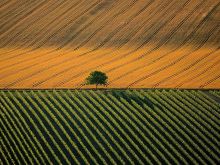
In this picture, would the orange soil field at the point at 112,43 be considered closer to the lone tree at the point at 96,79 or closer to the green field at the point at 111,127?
the lone tree at the point at 96,79

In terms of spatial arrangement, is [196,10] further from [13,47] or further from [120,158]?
[120,158]

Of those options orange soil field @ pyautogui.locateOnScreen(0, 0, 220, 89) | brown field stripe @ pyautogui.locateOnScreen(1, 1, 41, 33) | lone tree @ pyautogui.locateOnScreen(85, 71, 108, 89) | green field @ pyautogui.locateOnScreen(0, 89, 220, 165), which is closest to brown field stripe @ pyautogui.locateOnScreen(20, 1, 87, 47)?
orange soil field @ pyautogui.locateOnScreen(0, 0, 220, 89)

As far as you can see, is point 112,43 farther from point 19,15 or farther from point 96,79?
point 19,15

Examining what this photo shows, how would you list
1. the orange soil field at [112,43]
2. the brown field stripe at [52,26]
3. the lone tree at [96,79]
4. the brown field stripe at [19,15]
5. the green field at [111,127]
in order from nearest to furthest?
1. the green field at [111,127]
2. the lone tree at [96,79]
3. the orange soil field at [112,43]
4. the brown field stripe at [52,26]
5. the brown field stripe at [19,15]

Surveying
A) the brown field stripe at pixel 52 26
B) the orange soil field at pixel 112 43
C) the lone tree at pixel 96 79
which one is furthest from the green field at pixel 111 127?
the brown field stripe at pixel 52 26

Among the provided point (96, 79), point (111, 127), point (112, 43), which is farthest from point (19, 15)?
point (111, 127)

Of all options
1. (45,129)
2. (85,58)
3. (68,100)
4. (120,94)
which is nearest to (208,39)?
(85,58)

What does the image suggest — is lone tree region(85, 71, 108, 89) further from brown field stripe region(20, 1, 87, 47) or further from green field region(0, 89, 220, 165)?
brown field stripe region(20, 1, 87, 47)
